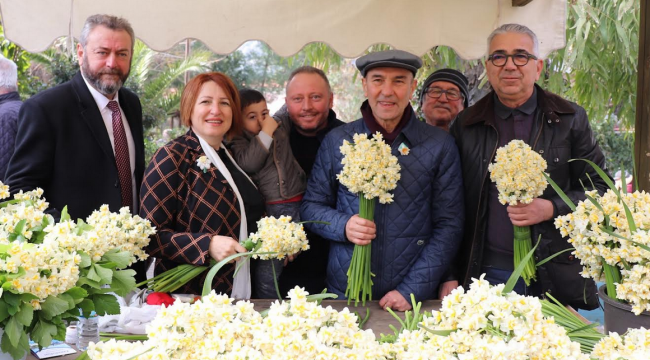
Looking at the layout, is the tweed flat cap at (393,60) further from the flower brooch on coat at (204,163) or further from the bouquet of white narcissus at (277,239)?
the bouquet of white narcissus at (277,239)

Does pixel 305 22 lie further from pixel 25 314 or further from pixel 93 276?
pixel 25 314

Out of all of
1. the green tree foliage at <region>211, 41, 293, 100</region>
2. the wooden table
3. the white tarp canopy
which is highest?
the green tree foliage at <region>211, 41, 293, 100</region>

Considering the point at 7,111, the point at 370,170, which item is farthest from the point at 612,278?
the point at 7,111

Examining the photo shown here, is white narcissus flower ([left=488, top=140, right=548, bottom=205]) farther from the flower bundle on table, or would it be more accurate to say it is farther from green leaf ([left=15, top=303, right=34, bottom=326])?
green leaf ([left=15, top=303, right=34, bottom=326])

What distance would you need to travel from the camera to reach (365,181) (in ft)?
9.45

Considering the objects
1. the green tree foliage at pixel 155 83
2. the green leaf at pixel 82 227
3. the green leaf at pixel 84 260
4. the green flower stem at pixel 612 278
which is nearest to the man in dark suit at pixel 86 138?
the green leaf at pixel 82 227

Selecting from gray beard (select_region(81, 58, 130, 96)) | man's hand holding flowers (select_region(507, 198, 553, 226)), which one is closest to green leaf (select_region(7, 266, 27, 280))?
gray beard (select_region(81, 58, 130, 96))

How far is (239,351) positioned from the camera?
1.39 m

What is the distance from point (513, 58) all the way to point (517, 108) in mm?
288

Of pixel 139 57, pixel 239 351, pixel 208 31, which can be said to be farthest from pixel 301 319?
pixel 139 57

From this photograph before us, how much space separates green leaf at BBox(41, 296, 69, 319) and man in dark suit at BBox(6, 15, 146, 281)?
1628 mm

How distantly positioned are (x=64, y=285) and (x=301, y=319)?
2.74ft

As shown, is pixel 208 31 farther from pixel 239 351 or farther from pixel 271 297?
pixel 239 351

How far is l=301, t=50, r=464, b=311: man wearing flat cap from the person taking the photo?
125 inches
